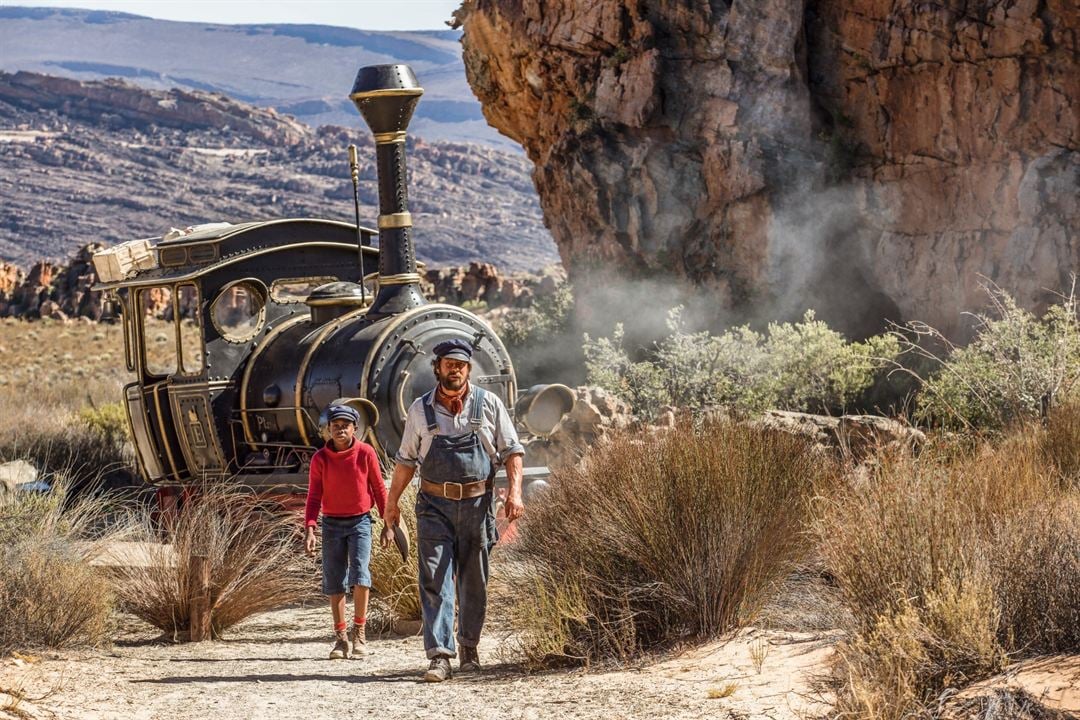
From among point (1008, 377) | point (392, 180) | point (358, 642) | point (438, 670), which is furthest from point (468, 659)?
point (1008, 377)

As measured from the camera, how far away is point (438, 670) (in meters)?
8.24

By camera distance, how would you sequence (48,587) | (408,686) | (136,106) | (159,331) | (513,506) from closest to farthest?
(408,686)
(513,506)
(48,587)
(159,331)
(136,106)

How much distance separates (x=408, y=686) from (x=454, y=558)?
810 millimetres

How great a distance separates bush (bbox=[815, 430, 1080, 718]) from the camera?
623cm

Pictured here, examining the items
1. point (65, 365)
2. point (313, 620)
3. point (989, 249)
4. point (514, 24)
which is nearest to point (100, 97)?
point (65, 365)

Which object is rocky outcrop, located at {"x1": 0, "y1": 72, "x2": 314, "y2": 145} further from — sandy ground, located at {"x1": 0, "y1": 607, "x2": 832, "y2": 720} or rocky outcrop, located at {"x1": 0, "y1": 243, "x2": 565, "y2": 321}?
sandy ground, located at {"x1": 0, "y1": 607, "x2": 832, "y2": 720}

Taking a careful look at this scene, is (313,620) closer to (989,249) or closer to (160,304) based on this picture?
(989,249)

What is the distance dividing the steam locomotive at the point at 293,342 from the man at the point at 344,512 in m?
3.21

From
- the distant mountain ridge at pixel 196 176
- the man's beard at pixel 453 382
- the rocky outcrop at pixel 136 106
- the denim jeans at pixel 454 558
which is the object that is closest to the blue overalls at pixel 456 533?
the denim jeans at pixel 454 558

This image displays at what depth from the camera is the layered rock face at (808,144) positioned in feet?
67.4

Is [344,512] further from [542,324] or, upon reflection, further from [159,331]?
[159,331]

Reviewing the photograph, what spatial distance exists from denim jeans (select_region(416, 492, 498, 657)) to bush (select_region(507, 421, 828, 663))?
11.9 inches

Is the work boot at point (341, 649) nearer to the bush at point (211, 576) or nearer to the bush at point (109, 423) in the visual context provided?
the bush at point (211, 576)

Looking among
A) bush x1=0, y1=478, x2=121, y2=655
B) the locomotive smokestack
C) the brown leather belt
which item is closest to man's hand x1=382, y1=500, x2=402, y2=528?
the brown leather belt
